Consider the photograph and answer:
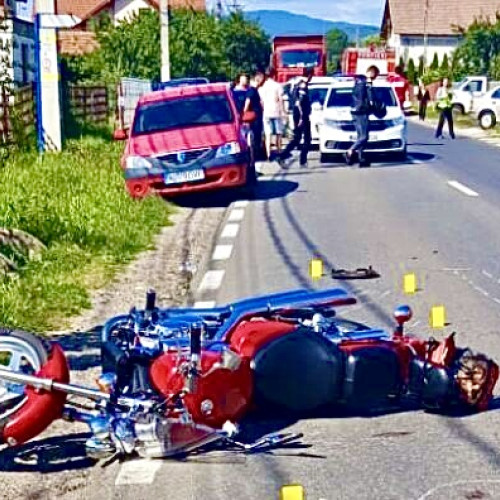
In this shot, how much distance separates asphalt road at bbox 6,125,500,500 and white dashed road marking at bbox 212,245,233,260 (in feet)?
0.05

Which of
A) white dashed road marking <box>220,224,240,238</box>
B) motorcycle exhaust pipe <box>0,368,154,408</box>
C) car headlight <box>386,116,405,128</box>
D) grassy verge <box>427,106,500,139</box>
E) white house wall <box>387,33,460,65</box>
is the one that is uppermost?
motorcycle exhaust pipe <box>0,368,154,408</box>

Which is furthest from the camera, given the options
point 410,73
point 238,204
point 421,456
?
point 410,73

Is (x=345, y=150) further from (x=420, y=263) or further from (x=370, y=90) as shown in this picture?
(x=420, y=263)

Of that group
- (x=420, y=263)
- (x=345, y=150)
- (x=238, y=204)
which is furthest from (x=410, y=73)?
(x=420, y=263)

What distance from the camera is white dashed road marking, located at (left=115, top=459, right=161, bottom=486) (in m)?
5.96

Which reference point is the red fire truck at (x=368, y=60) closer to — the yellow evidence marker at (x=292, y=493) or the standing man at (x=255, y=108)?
the standing man at (x=255, y=108)

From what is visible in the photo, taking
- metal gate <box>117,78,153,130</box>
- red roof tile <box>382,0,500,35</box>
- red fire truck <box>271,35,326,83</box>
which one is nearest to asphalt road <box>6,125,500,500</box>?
metal gate <box>117,78,153,130</box>

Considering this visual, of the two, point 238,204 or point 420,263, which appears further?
point 238,204

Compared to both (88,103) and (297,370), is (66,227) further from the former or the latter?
(88,103)

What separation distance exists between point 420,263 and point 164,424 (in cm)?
693

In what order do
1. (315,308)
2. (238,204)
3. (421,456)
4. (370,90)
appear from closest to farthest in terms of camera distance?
1. (421,456)
2. (315,308)
3. (238,204)
4. (370,90)

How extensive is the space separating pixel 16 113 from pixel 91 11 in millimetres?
75966

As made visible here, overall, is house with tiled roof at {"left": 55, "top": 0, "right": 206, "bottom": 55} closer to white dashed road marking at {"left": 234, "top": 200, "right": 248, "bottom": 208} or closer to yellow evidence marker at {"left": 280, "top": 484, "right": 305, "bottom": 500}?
white dashed road marking at {"left": 234, "top": 200, "right": 248, "bottom": 208}

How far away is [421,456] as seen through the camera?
6285 millimetres
